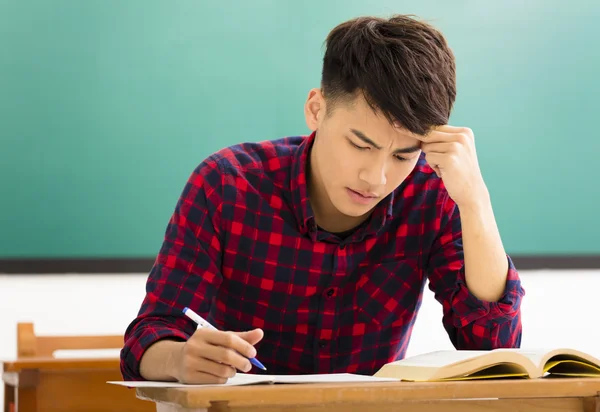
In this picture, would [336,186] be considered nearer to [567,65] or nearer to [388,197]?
[388,197]

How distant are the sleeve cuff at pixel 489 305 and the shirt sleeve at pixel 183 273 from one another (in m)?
0.45

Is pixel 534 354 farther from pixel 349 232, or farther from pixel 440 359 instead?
pixel 349 232

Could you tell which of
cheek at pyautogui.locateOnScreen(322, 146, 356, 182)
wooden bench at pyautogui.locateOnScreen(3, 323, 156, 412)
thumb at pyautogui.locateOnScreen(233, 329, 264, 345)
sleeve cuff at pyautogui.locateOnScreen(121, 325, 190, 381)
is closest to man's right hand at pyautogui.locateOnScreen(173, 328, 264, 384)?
thumb at pyautogui.locateOnScreen(233, 329, 264, 345)

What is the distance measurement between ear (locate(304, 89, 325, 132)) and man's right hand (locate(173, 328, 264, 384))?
59cm

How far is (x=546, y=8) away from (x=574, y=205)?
78 cm

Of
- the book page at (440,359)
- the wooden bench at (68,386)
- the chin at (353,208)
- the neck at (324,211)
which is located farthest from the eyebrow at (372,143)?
the wooden bench at (68,386)

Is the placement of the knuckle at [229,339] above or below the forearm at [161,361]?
above

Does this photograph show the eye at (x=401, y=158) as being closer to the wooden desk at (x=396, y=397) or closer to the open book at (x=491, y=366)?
the open book at (x=491, y=366)

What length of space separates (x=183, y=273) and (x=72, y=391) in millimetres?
790

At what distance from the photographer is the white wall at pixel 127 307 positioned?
2680 millimetres

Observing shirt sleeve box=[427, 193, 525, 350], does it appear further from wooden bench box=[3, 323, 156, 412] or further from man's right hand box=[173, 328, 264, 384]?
wooden bench box=[3, 323, 156, 412]

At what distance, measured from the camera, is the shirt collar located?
153cm

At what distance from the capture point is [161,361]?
1.20 m

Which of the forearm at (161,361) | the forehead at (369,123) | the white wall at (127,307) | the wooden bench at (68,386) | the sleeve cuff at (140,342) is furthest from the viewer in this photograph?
the white wall at (127,307)
